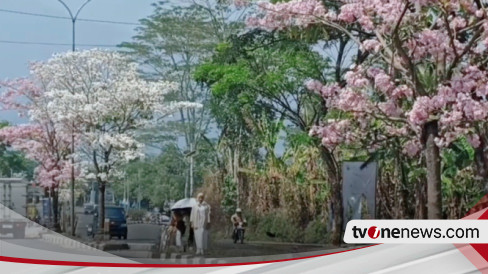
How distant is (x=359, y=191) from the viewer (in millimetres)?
2607

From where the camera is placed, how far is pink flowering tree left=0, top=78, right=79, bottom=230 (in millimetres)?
2506

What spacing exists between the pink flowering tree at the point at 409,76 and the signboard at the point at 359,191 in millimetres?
103

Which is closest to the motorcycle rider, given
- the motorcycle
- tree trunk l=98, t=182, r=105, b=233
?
the motorcycle

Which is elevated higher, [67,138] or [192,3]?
[192,3]

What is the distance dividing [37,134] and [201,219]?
0.63m

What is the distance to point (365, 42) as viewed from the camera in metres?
2.64

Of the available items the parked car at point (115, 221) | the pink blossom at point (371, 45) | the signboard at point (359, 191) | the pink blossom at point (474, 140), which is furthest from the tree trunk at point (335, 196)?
the parked car at point (115, 221)

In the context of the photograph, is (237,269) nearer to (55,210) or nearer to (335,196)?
(335,196)

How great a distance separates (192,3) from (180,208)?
72cm

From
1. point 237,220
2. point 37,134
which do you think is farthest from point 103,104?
point 237,220

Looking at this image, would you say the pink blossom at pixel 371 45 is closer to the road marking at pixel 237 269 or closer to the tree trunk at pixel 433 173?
the tree trunk at pixel 433 173

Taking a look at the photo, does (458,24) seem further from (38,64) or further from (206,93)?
(38,64)

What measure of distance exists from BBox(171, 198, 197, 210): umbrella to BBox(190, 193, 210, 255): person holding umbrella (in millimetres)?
14

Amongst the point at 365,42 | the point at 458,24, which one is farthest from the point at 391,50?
the point at 458,24
